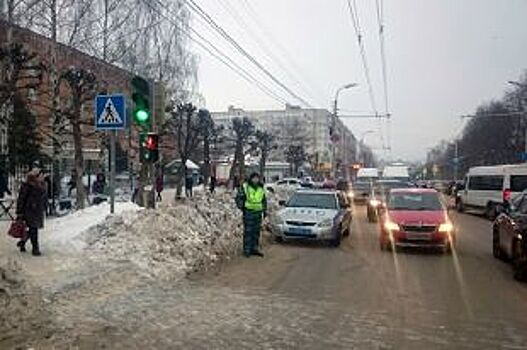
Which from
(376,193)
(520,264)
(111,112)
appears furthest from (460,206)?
(111,112)

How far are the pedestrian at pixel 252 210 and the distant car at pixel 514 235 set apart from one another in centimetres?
514

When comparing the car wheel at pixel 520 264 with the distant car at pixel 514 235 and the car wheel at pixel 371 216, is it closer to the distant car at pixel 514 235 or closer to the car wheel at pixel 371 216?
A: the distant car at pixel 514 235

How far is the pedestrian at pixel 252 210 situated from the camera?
53.1ft

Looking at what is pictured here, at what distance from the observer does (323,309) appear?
32.1ft

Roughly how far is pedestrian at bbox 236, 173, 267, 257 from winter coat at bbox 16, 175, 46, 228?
4416 mm

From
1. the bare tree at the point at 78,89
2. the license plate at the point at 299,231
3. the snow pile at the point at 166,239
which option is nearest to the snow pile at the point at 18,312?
the snow pile at the point at 166,239

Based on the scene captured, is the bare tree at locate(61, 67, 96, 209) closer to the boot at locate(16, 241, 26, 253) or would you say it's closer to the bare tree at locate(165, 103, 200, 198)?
the bare tree at locate(165, 103, 200, 198)

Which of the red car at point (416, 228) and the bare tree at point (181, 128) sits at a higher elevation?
the bare tree at point (181, 128)

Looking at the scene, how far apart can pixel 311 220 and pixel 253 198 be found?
2726 millimetres

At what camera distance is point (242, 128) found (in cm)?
6078

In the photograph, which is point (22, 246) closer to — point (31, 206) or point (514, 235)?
point (31, 206)

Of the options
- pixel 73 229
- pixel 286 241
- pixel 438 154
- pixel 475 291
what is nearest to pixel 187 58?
pixel 286 241

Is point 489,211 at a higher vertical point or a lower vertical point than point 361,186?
lower

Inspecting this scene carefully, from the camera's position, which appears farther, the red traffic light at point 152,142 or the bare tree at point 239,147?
the bare tree at point 239,147
